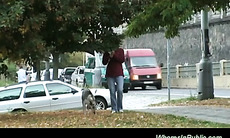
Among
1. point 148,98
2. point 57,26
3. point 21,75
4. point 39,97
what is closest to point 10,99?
point 39,97

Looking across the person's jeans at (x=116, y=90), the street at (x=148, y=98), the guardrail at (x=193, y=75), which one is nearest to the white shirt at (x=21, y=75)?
the street at (x=148, y=98)

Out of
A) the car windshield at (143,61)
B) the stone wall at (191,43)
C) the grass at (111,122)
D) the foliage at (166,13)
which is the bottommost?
the grass at (111,122)

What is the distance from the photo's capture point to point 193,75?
38.7 metres

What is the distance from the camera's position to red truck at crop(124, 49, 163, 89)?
35750 millimetres

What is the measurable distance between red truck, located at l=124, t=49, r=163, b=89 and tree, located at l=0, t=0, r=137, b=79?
22.2m

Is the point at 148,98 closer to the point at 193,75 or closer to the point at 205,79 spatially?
the point at 205,79

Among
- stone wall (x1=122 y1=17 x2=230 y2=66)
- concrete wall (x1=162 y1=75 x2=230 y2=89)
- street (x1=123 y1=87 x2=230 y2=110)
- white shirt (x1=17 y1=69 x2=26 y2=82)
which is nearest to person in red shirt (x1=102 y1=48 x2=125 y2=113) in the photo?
street (x1=123 y1=87 x2=230 y2=110)

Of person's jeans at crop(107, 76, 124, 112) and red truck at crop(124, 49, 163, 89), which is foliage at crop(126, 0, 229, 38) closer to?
person's jeans at crop(107, 76, 124, 112)

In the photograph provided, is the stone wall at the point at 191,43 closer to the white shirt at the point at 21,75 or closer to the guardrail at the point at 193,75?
the guardrail at the point at 193,75

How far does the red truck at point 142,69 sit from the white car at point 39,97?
54.9 ft

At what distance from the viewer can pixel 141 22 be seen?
459 inches

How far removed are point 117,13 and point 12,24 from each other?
3207mm

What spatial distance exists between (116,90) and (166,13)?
3.51 m

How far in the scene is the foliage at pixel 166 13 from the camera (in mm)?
10414
